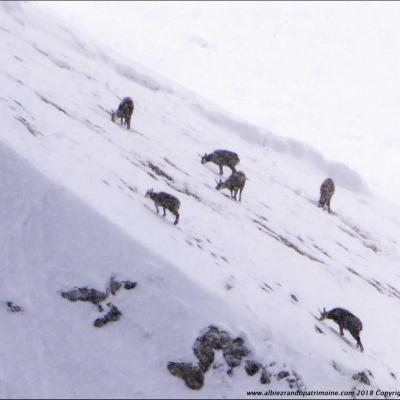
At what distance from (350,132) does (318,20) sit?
2961cm

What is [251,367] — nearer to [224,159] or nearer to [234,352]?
[234,352]

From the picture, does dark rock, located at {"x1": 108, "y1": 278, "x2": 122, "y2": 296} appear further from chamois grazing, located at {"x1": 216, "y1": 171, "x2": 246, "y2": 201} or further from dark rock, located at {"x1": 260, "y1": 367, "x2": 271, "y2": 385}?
chamois grazing, located at {"x1": 216, "y1": 171, "x2": 246, "y2": 201}

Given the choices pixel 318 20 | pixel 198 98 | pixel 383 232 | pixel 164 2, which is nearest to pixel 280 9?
pixel 318 20

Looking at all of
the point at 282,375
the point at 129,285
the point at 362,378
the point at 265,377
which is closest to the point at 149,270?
the point at 129,285

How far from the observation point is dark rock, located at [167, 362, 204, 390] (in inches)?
327

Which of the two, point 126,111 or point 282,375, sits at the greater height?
point 126,111

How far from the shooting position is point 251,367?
869 cm

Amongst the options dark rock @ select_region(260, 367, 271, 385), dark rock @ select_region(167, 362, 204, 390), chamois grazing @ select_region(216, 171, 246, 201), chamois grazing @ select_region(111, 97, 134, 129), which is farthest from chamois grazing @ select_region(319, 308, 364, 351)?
chamois grazing @ select_region(111, 97, 134, 129)

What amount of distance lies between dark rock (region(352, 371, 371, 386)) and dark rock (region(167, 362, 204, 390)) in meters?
2.74

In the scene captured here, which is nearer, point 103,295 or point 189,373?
point 189,373

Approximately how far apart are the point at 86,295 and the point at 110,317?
59 cm

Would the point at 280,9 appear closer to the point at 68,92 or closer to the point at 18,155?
the point at 68,92

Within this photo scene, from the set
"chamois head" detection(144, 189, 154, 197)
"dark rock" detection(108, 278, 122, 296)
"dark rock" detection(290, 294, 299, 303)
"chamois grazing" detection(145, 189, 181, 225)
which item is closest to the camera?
"dark rock" detection(108, 278, 122, 296)

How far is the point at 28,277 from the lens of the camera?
9500mm
